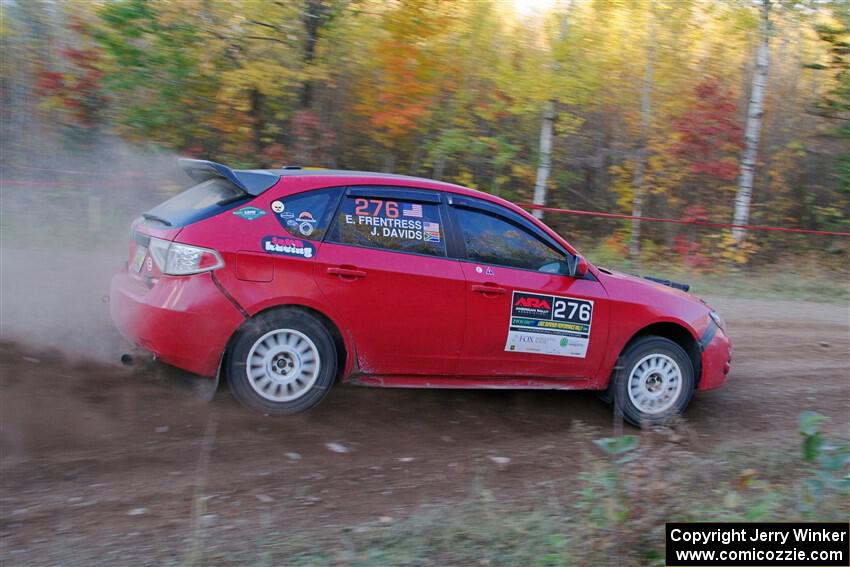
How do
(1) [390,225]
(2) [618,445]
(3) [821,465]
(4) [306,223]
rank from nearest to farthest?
(2) [618,445], (3) [821,465], (4) [306,223], (1) [390,225]

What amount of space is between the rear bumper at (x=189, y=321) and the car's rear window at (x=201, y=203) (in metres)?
0.47

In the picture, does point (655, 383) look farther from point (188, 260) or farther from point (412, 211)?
point (188, 260)

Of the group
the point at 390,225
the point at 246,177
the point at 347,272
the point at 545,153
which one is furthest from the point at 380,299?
the point at 545,153

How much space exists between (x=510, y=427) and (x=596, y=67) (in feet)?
36.4

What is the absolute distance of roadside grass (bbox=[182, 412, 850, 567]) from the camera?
3688mm

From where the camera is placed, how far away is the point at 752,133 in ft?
51.0

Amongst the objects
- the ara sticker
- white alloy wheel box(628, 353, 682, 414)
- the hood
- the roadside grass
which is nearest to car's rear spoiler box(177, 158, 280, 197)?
the ara sticker

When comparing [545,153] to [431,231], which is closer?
[431,231]

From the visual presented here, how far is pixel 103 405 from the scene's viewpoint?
216 inches

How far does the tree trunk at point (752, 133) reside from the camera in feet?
48.7

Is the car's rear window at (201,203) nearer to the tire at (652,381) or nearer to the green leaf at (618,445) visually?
the green leaf at (618,445)

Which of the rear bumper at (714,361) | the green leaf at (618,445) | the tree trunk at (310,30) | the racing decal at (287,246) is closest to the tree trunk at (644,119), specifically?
the tree trunk at (310,30)

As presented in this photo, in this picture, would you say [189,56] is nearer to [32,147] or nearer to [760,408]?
[32,147]

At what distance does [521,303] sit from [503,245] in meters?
0.48
